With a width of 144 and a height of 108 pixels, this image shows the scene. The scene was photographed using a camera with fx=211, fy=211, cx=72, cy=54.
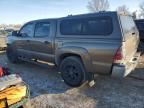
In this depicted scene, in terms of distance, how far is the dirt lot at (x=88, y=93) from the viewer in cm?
481

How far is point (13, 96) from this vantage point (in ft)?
11.9

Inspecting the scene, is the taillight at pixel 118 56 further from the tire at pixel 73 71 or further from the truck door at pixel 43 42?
the truck door at pixel 43 42

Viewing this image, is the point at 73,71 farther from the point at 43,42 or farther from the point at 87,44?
the point at 43,42

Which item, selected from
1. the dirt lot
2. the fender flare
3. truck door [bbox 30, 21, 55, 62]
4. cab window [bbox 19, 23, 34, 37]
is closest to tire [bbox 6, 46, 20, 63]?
cab window [bbox 19, 23, 34, 37]

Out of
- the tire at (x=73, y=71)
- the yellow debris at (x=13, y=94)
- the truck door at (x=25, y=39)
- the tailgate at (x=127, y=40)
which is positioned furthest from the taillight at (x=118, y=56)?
the truck door at (x=25, y=39)

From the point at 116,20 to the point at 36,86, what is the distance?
2.92m

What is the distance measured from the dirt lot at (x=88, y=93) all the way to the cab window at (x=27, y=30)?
4.86 feet

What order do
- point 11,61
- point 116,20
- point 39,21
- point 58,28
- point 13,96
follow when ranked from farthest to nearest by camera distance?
point 11,61 < point 39,21 < point 58,28 < point 116,20 < point 13,96

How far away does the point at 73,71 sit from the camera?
588 cm

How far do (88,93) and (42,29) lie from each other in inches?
107

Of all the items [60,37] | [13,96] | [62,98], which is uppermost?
[60,37]

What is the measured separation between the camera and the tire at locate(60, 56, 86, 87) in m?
5.64

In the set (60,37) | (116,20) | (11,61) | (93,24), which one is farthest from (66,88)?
(11,61)

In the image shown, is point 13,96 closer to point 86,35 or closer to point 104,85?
point 86,35
